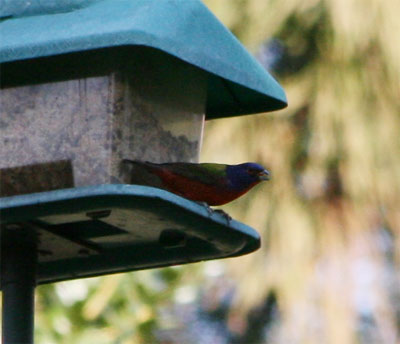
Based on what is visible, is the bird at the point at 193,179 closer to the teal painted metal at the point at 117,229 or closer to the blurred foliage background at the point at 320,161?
the teal painted metal at the point at 117,229

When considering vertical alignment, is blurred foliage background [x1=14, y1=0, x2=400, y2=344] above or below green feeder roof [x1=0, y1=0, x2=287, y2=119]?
below

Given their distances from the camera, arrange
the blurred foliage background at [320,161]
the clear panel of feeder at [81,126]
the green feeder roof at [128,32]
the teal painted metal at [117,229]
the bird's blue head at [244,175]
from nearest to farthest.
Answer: the teal painted metal at [117,229] < the green feeder roof at [128,32] < the clear panel of feeder at [81,126] < the bird's blue head at [244,175] < the blurred foliage background at [320,161]

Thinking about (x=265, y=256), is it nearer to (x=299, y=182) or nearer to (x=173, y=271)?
(x=299, y=182)

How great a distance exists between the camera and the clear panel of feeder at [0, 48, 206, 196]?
337 centimetres

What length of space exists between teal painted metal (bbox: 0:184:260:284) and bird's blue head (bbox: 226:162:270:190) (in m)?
0.32

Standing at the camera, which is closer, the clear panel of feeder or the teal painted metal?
the teal painted metal

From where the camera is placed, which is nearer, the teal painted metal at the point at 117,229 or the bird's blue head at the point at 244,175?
the teal painted metal at the point at 117,229

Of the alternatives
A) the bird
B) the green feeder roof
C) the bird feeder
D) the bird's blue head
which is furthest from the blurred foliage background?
the green feeder roof

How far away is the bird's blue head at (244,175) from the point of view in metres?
3.81

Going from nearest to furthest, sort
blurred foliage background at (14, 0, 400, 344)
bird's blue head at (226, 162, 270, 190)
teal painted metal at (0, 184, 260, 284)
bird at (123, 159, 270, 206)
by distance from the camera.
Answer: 1. teal painted metal at (0, 184, 260, 284)
2. bird at (123, 159, 270, 206)
3. bird's blue head at (226, 162, 270, 190)
4. blurred foliage background at (14, 0, 400, 344)

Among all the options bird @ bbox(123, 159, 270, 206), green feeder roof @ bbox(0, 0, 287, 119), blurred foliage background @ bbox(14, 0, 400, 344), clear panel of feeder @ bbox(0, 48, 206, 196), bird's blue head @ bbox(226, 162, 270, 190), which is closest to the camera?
green feeder roof @ bbox(0, 0, 287, 119)

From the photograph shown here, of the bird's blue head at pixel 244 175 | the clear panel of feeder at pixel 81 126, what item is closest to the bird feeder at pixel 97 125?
the clear panel of feeder at pixel 81 126

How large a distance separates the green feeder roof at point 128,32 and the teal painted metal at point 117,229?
1.34 feet

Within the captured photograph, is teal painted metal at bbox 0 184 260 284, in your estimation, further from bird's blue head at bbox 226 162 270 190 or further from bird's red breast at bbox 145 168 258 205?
bird's blue head at bbox 226 162 270 190
